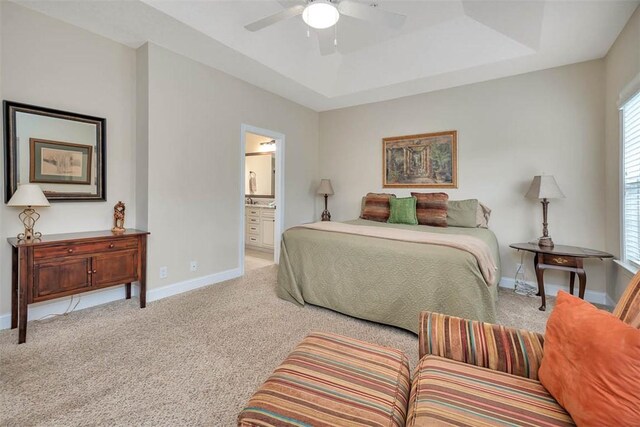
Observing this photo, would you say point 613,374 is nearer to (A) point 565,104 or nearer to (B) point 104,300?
(A) point 565,104

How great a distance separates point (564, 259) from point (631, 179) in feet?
2.84

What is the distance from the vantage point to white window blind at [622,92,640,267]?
7.79ft

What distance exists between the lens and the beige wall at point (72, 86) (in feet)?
7.86

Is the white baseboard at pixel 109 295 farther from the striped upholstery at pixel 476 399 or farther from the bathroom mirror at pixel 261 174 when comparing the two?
the striped upholstery at pixel 476 399

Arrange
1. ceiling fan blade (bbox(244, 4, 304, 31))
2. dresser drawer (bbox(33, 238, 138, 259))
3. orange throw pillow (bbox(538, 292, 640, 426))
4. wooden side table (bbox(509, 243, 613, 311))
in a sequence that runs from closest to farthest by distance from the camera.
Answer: orange throw pillow (bbox(538, 292, 640, 426)) < ceiling fan blade (bbox(244, 4, 304, 31)) < dresser drawer (bbox(33, 238, 138, 259)) < wooden side table (bbox(509, 243, 613, 311))

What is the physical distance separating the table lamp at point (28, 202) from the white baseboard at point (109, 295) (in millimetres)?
657

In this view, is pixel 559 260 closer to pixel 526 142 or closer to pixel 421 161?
pixel 526 142

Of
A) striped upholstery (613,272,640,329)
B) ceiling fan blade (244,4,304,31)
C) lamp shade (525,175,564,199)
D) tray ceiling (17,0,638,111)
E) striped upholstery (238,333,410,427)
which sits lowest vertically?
striped upholstery (238,333,410,427)

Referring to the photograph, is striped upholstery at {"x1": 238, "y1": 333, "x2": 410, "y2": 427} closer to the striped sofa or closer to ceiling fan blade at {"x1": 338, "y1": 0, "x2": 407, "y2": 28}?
the striped sofa

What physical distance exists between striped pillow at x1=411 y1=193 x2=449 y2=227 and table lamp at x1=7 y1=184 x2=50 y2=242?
12.4 ft

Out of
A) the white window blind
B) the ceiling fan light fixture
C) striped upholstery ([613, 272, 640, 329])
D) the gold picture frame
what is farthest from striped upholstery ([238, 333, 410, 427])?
the gold picture frame

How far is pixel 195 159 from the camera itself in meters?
3.41

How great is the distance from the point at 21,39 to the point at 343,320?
144 inches

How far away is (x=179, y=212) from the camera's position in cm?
329
